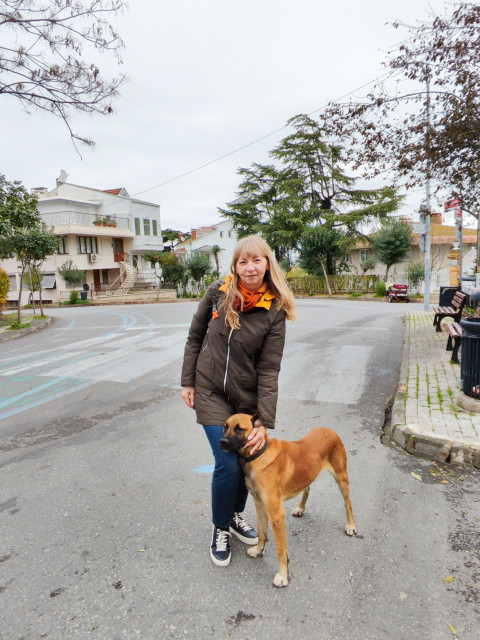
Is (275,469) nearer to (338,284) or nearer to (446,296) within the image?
(446,296)

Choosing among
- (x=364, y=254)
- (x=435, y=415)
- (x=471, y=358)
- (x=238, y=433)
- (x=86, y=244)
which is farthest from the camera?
(x=86, y=244)

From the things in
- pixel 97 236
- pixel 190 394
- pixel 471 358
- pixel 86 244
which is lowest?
pixel 471 358

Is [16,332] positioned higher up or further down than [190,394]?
further down

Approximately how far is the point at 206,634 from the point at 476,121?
27.5 ft

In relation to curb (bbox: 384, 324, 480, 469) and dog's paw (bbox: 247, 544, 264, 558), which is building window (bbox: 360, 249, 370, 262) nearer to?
curb (bbox: 384, 324, 480, 469)

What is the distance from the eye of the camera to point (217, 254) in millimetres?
53031

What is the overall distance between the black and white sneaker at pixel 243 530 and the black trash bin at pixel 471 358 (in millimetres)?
3609

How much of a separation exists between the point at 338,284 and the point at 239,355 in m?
30.7

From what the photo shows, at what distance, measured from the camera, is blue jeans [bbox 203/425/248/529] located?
256cm

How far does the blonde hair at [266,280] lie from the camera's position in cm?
254

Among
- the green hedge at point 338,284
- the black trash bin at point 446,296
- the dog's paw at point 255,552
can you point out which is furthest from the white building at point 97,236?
Result: the dog's paw at point 255,552

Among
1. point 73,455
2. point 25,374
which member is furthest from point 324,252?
point 73,455

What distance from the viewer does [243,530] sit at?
2969mm

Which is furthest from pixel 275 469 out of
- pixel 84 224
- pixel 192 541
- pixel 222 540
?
pixel 84 224
